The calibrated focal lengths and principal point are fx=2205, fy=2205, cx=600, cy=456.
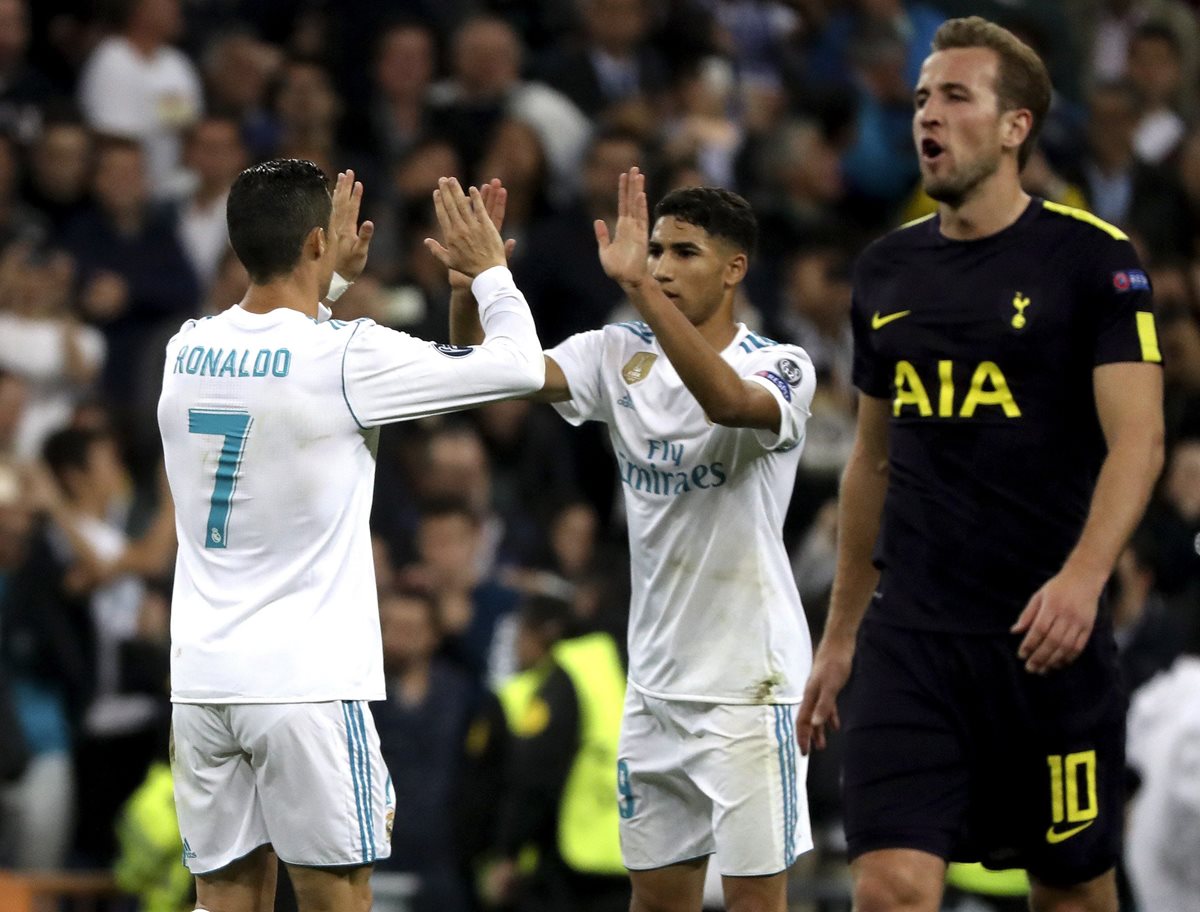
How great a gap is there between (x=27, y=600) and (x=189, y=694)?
4.38m

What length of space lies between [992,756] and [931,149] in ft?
5.20

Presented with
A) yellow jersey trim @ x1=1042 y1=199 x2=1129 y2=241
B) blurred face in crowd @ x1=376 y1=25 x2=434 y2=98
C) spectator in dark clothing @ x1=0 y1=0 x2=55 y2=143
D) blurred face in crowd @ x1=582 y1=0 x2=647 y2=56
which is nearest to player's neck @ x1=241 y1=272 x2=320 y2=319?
yellow jersey trim @ x1=1042 y1=199 x2=1129 y2=241

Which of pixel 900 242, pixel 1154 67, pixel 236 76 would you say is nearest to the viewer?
pixel 900 242

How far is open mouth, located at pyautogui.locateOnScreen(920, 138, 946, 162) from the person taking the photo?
5.77 meters

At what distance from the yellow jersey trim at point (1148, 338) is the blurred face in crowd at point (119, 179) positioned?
6901 millimetres

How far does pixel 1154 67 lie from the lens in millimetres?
14102

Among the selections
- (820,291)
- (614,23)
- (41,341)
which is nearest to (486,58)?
(614,23)

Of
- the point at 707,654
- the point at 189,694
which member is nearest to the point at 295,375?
the point at 189,694

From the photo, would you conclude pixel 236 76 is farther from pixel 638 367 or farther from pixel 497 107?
pixel 638 367

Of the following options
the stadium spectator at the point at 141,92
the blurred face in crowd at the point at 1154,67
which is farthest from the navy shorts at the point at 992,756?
the blurred face in crowd at the point at 1154,67

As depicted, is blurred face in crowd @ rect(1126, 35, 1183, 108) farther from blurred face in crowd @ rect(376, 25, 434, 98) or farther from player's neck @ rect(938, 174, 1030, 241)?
A: player's neck @ rect(938, 174, 1030, 241)

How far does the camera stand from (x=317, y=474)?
5.32 meters

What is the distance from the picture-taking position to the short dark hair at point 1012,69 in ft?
19.0

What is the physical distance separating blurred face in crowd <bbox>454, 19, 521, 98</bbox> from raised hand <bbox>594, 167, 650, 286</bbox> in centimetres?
693
